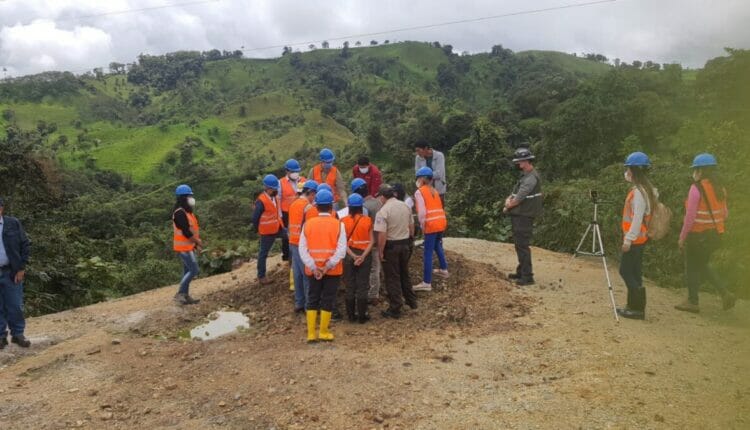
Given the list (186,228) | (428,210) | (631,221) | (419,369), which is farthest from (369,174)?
(631,221)

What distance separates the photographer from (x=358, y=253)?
253 inches

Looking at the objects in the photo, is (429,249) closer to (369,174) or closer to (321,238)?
(369,174)

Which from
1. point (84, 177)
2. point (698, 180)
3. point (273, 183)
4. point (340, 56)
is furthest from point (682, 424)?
point (340, 56)

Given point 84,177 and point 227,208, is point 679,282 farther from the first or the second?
point 84,177

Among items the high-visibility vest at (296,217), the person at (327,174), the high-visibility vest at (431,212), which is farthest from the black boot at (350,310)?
the person at (327,174)

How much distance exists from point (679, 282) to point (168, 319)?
8168 millimetres

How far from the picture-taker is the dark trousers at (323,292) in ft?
19.6

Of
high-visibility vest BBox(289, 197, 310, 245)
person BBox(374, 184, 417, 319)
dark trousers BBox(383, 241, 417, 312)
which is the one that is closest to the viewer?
person BBox(374, 184, 417, 319)

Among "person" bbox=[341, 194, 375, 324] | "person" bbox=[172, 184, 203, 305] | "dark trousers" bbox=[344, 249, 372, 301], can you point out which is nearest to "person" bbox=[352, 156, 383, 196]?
"person" bbox=[341, 194, 375, 324]

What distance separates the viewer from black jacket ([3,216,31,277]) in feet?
20.3

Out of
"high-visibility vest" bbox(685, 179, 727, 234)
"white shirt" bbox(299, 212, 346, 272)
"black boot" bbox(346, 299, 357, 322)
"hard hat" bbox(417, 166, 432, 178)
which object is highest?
"hard hat" bbox(417, 166, 432, 178)

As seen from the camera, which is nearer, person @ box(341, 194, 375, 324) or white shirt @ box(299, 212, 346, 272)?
white shirt @ box(299, 212, 346, 272)

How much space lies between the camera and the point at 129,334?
23.0 ft

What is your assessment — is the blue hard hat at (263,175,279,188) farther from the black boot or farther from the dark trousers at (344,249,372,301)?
the black boot
